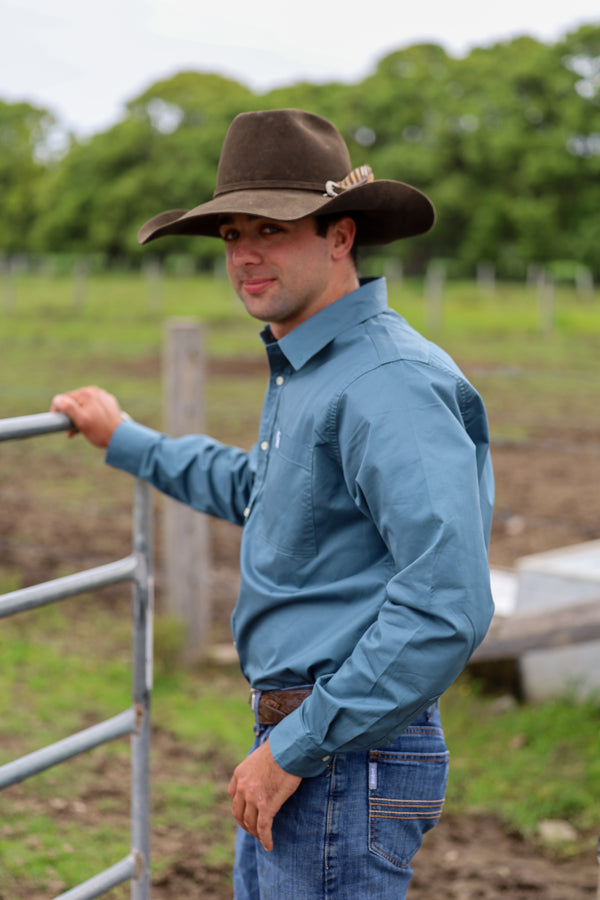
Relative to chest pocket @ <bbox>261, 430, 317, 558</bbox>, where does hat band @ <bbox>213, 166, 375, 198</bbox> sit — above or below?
above

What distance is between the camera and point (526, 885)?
9.20 feet

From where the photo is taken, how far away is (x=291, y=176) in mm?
1727

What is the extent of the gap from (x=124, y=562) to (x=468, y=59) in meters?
41.2

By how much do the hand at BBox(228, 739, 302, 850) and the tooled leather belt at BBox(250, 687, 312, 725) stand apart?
0.34ft

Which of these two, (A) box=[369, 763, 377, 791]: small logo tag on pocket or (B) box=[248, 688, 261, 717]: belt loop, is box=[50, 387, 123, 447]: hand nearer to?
(B) box=[248, 688, 261, 717]: belt loop

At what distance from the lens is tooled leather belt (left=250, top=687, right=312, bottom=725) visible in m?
1.67

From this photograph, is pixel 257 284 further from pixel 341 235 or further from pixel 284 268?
pixel 341 235

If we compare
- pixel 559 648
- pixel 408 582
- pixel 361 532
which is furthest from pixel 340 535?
pixel 559 648

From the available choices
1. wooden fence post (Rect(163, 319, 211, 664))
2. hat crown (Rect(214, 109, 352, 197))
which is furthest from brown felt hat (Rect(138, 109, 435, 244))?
wooden fence post (Rect(163, 319, 211, 664))

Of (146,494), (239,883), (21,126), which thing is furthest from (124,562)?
(21,126)

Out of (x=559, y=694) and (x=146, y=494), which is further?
(x=559, y=694)

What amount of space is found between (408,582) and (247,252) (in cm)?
→ 68

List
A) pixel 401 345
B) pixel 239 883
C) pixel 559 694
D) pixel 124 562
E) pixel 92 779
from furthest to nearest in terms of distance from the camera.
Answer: pixel 559 694, pixel 92 779, pixel 124 562, pixel 239 883, pixel 401 345

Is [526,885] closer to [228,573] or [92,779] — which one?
[92,779]
